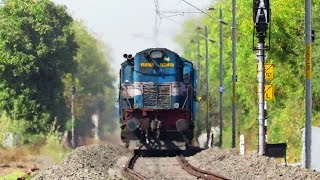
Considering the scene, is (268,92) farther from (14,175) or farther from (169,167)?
(14,175)

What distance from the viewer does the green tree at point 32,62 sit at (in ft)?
223

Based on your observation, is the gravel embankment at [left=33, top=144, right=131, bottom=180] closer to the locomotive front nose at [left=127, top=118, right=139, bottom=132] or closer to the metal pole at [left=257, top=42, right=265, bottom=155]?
the locomotive front nose at [left=127, top=118, right=139, bottom=132]

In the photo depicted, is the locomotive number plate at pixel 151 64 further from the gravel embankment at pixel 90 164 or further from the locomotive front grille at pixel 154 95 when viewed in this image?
the gravel embankment at pixel 90 164

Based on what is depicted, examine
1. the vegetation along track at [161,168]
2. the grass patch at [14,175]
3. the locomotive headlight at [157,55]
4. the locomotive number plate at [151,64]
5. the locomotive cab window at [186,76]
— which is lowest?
the grass patch at [14,175]

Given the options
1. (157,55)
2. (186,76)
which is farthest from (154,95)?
(157,55)

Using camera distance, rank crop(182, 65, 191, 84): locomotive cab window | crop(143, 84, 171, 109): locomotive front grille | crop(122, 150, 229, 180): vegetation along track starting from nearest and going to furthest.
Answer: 1. crop(122, 150, 229, 180): vegetation along track
2. crop(143, 84, 171, 109): locomotive front grille
3. crop(182, 65, 191, 84): locomotive cab window

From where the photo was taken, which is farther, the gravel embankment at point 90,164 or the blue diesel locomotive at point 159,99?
the blue diesel locomotive at point 159,99

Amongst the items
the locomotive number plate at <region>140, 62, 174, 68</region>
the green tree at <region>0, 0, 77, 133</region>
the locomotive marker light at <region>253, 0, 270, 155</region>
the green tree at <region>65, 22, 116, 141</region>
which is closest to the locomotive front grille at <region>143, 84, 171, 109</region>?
the locomotive number plate at <region>140, 62, 174, 68</region>

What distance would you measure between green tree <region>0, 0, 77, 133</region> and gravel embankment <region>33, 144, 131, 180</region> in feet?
86.1

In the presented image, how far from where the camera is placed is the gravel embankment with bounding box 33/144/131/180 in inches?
964

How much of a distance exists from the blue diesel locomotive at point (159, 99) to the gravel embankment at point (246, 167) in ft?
6.62

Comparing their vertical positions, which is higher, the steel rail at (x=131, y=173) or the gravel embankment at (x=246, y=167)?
the gravel embankment at (x=246, y=167)

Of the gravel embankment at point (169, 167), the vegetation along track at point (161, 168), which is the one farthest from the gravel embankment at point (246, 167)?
the vegetation along track at point (161, 168)

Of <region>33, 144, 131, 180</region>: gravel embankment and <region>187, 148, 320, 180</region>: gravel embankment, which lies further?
<region>33, 144, 131, 180</region>: gravel embankment
